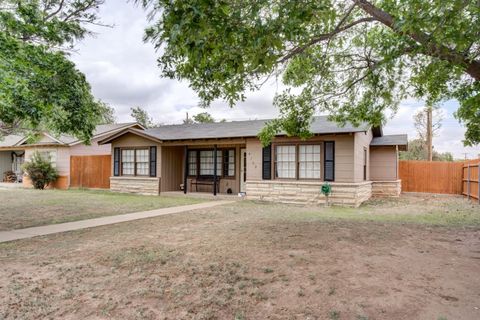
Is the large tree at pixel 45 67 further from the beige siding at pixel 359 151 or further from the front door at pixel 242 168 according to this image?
the beige siding at pixel 359 151

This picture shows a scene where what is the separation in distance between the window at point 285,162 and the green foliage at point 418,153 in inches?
849

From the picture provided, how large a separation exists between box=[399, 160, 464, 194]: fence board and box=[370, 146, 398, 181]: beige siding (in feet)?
10.8

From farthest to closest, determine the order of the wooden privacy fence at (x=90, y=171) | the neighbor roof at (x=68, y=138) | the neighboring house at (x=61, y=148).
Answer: the neighbor roof at (x=68, y=138), the neighboring house at (x=61, y=148), the wooden privacy fence at (x=90, y=171)

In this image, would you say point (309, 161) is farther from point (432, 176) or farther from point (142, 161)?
point (432, 176)

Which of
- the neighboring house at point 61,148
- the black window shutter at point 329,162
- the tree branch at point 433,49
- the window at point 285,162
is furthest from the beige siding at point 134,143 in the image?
the tree branch at point 433,49

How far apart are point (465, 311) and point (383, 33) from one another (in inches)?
259

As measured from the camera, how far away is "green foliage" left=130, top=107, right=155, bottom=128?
48.1 meters

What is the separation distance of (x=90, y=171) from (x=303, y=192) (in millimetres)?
13260

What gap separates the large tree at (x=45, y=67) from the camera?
20.8 ft

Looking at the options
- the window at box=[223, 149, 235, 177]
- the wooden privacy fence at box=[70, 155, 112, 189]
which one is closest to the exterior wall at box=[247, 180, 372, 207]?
the window at box=[223, 149, 235, 177]

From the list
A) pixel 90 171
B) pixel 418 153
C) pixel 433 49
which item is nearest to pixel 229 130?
pixel 90 171

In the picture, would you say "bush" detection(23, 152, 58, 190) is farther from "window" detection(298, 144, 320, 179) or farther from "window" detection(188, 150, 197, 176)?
"window" detection(298, 144, 320, 179)

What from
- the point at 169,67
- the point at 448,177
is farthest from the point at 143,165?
the point at 448,177

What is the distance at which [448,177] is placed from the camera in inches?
712
